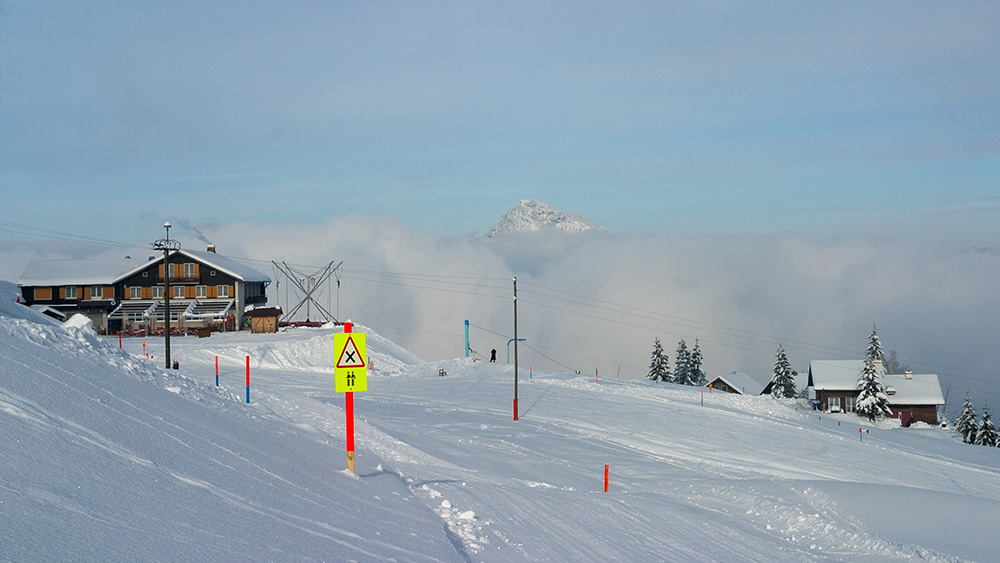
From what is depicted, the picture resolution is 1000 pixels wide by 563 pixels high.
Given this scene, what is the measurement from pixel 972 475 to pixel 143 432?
38369 mm

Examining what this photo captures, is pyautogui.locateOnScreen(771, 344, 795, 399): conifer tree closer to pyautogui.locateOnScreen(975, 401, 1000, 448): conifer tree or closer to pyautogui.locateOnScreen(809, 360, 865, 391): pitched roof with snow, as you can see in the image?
pyautogui.locateOnScreen(809, 360, 865, 391): pitched roof with snow

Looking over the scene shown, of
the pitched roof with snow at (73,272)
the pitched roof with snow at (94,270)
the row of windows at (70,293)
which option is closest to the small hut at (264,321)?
the pitched roof with snow at (94,270)

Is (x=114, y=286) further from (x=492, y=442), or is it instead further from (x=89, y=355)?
(x=89, y=355)

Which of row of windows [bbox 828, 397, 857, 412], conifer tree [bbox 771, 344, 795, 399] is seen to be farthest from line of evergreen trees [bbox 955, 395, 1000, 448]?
conifer tree [bbox 771, 344, 795, 399]

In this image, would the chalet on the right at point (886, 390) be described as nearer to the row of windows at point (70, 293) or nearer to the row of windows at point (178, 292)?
the row of windows at point (178, 292)

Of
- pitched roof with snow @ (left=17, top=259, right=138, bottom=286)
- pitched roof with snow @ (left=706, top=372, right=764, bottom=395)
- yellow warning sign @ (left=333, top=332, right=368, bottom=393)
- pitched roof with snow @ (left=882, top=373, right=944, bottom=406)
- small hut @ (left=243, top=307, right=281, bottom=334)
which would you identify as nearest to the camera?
yellow warning sign @ (left=333, top=332, right=368, bottom=393)

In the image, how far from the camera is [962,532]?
18.1 meters

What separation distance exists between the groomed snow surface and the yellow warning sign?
1546 mm

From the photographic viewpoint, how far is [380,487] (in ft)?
42.7

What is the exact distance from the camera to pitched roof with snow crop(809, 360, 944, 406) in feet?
275

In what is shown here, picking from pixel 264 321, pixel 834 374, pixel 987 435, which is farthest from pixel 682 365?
pixel 264 321

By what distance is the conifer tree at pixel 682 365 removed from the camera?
336 feet

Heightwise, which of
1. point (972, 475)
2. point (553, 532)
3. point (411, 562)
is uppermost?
point (411, 562)

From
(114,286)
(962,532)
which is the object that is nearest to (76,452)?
(962,532)
